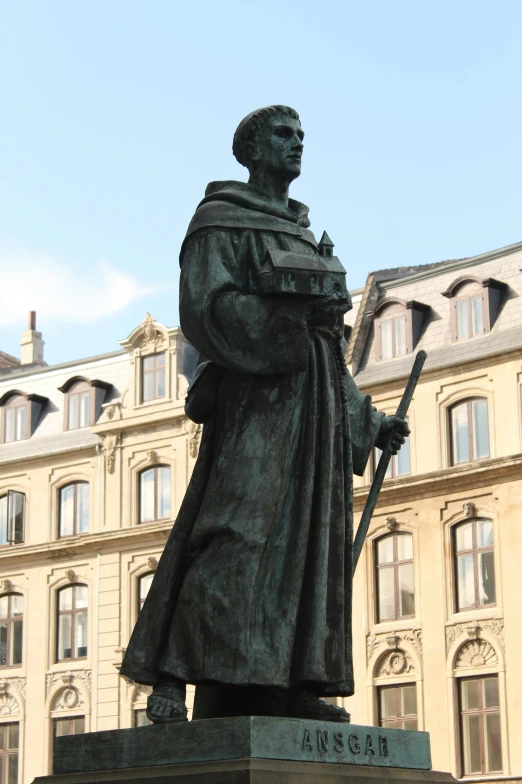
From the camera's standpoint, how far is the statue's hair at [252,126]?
A: 7539 millimetres

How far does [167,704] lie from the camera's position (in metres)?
6.66

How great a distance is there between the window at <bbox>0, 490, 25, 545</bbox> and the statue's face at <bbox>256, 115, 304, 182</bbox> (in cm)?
3867

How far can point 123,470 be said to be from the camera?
43500mm

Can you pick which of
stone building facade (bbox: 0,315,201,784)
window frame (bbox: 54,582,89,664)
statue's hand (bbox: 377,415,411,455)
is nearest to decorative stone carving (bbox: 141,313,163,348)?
stone building facade (bbox: 0,315,201,784)

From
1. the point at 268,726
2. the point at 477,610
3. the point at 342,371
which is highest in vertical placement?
the point at 477,610

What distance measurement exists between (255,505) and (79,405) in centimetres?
3996

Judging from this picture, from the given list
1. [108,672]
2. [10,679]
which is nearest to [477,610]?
[108,672]

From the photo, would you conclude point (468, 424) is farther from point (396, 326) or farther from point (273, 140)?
point (273, 140)

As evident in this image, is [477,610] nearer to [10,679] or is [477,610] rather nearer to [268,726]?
[10,679]

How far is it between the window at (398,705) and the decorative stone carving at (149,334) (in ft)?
38.9

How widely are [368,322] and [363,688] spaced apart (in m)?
9.39

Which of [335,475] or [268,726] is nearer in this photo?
[268,726]

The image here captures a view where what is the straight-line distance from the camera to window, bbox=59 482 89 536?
44438mm

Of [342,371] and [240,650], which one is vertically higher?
[342,371]
